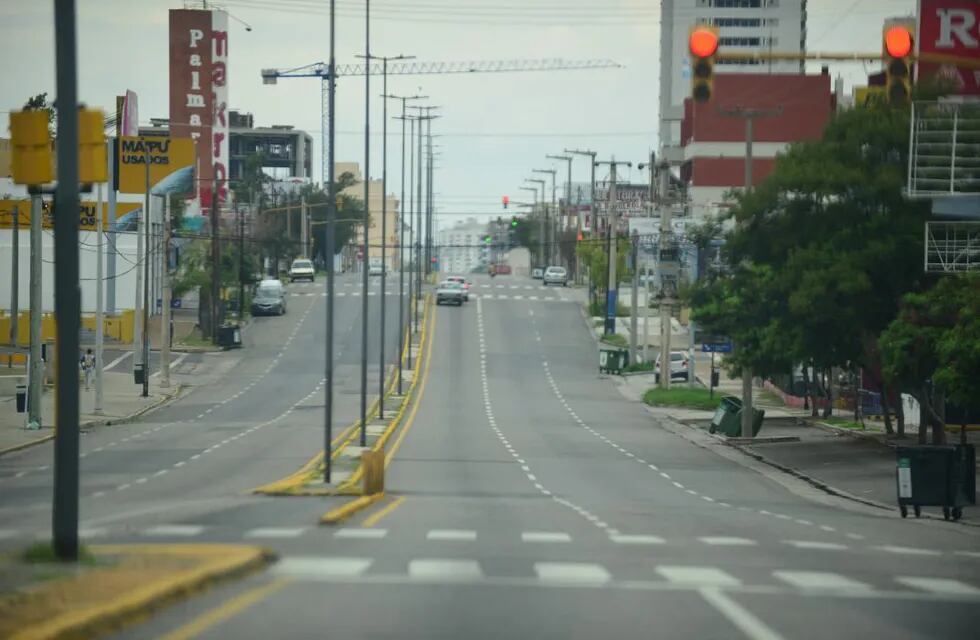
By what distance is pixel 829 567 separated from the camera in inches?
676

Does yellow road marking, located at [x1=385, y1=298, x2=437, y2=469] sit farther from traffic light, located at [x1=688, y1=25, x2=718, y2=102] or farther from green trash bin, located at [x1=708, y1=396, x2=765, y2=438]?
traffic light, located at [x1=688, y1=25, x2=718, y2=102]

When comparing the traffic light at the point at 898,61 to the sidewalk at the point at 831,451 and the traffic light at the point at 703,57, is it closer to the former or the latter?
the traffic light at the point at 703,57

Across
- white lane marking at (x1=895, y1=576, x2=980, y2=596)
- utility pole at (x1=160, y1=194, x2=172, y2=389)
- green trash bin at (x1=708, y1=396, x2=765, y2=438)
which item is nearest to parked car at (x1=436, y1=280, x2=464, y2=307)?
utility pole at (x1=160, y1=194, x2=172, y2=389)

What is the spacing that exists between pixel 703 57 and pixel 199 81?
123359mm

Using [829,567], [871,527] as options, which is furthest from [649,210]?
[829,567]

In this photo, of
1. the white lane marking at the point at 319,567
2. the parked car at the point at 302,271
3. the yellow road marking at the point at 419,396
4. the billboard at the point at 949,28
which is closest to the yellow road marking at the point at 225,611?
the white lane marking at the point at 319,567

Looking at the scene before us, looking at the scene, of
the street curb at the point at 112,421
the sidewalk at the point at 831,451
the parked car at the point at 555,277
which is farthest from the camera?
the parked car at the point at 555,277

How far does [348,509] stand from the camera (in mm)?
23906

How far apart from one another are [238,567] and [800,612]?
5.20 m

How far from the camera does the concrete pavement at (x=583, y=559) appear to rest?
481 inches

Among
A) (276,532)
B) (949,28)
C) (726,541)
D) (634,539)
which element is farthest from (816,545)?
(949,28)

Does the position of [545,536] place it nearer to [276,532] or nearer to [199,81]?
[276,532]

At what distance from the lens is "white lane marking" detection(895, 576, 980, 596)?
1520cm

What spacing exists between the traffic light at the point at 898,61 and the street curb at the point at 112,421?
33.0 metres
